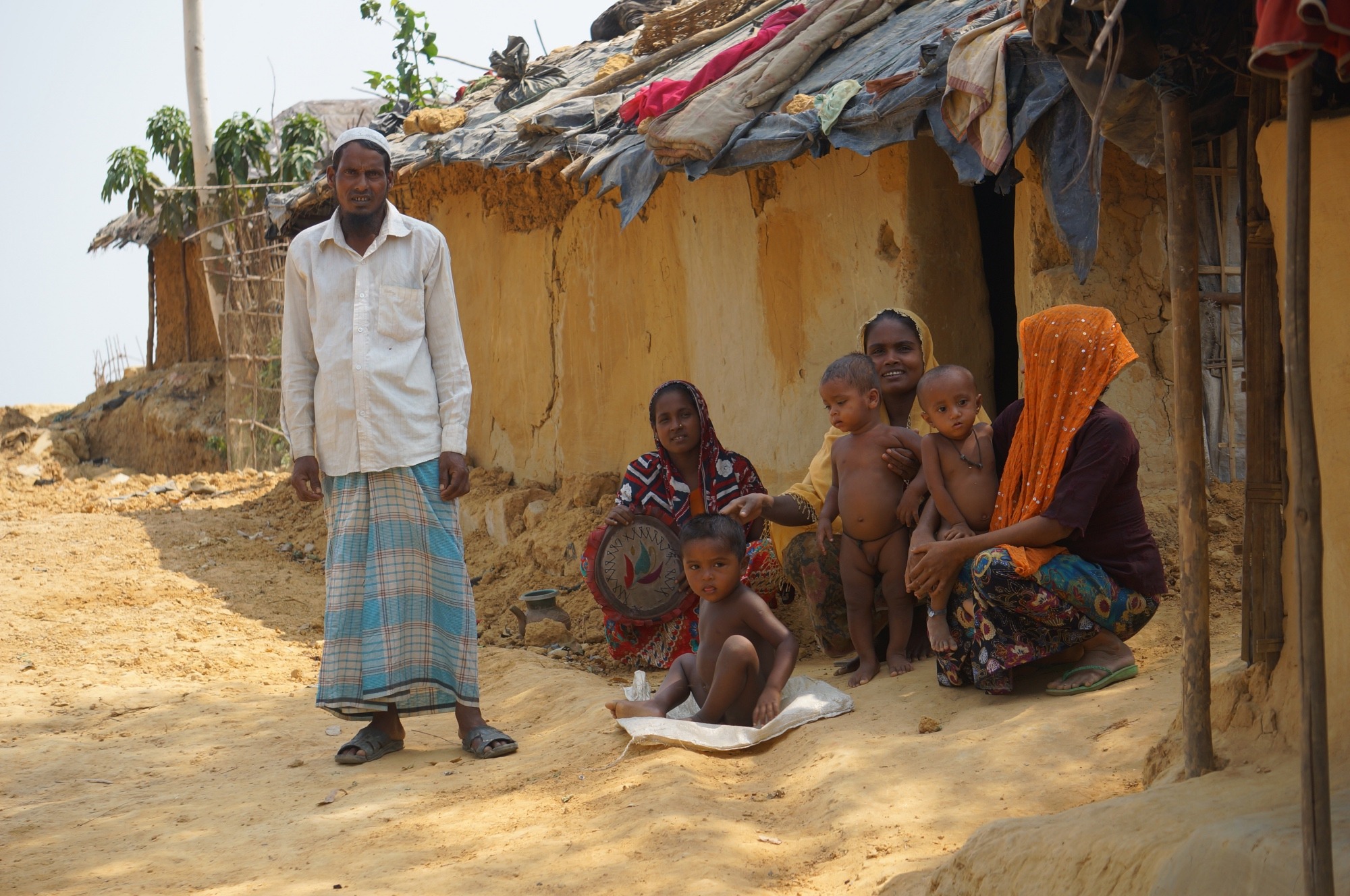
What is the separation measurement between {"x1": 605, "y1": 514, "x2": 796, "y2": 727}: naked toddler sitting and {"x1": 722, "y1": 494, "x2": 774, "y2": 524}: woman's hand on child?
0.28 meters

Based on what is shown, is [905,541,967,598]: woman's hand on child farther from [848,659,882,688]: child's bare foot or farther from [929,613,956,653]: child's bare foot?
[848,659,882,688]: child's bare foot

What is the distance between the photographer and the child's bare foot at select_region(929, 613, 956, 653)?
387cm

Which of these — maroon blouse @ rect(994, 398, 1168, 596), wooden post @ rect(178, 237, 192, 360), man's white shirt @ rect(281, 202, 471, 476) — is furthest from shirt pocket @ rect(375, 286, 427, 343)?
wooden post @ rect(178, 237, 192, 360)

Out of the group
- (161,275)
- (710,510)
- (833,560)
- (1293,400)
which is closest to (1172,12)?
(1293,400)

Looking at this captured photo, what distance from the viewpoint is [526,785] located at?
375 centimetres

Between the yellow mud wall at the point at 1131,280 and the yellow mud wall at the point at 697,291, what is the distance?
63 centimetres

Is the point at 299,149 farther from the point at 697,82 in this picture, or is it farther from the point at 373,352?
the point at 373,352

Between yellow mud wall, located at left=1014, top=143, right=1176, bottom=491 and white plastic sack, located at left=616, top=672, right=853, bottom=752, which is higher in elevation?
yellow mud wall, located at left=1014, top=143, right=1176, bottom=491

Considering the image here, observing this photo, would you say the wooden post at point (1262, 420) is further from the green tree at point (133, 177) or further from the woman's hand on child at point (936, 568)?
the green tree at point (133, 177)

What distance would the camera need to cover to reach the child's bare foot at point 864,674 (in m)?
4.30

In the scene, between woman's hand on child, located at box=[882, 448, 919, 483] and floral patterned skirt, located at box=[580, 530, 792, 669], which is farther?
floral patterned skirt, located at box=[580, 530, 792, 669]

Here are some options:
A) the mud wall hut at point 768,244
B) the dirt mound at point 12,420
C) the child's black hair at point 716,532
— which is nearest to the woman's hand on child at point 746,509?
the child's black hair at point 716,532

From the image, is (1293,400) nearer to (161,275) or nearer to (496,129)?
(496,129)

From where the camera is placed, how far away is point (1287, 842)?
6.41 ft
